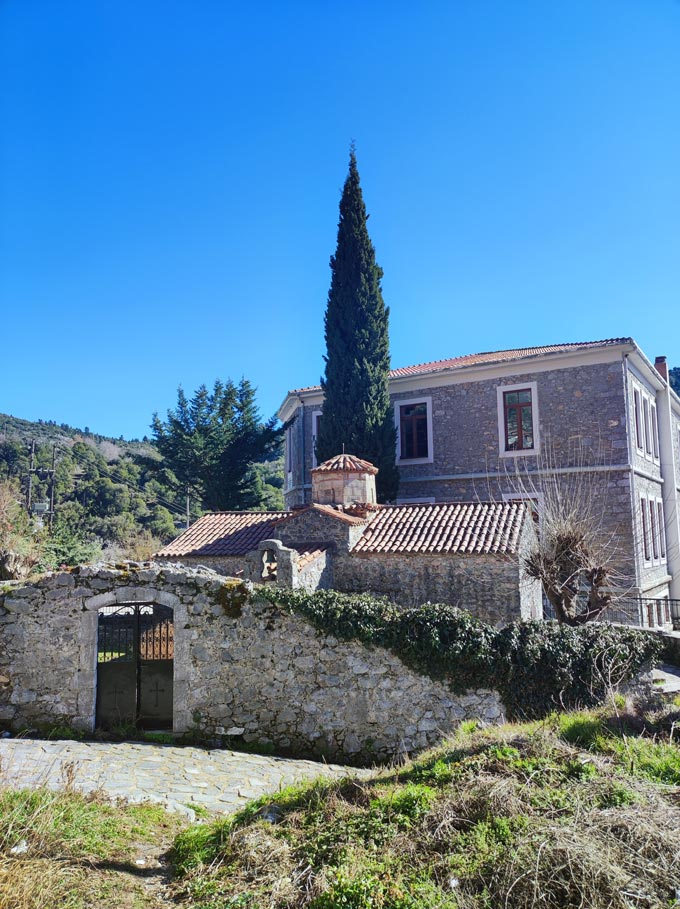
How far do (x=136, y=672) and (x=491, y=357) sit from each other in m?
16.6

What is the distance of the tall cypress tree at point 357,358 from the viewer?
65.6ft

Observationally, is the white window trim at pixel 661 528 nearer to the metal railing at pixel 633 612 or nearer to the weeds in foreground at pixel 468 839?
the metal railing at pixel 633 612

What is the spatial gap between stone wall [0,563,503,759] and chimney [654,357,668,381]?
60.5ft

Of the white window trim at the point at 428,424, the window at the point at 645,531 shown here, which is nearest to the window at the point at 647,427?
the window at the point at 645,531

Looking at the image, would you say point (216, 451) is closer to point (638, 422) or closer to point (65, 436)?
point (638, 422)

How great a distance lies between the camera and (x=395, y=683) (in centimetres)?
892

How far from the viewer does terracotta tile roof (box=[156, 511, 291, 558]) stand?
14496mm

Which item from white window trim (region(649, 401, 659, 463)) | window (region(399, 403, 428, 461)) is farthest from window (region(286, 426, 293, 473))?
white window trim (region(649, 401, 659, 463))

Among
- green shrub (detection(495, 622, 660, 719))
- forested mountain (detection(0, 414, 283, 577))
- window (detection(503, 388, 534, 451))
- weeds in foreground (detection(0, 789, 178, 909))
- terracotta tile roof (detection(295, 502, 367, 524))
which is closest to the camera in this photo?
weeds in foreground (detection(0, 789, 178, 909))

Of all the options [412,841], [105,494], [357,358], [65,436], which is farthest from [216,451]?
[65,436]

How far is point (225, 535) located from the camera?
15.4 meters

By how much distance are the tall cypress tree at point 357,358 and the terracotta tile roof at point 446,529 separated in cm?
567

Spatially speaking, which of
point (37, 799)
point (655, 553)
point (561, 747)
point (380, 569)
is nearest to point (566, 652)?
point (561, 747)

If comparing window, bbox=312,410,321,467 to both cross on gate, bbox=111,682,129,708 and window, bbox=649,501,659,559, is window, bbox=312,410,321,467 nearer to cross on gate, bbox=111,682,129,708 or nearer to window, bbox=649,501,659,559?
window, bbox=649,501,659,559
